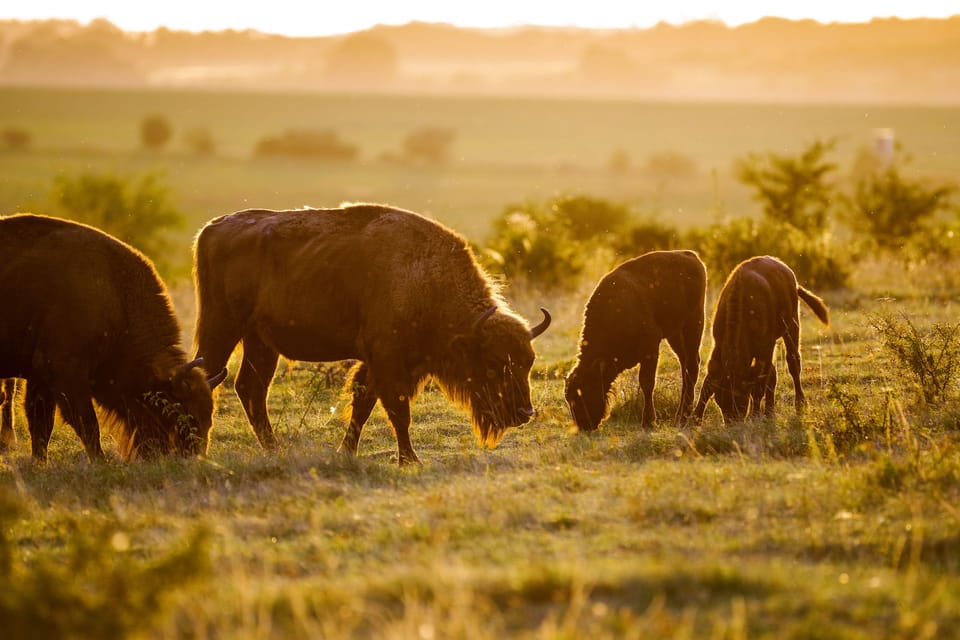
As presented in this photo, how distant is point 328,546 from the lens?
21.2ft

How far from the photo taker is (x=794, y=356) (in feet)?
34.4

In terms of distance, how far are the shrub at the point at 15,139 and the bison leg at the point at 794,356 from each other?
89.1m

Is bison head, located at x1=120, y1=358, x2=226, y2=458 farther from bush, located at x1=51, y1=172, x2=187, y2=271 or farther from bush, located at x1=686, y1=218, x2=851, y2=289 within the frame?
bush, located at x1=51, y1=172, x2=187, y2=271

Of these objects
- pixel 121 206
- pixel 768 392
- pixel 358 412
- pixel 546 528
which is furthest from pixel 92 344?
pixel 121 206

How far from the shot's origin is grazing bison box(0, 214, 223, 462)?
9391mm

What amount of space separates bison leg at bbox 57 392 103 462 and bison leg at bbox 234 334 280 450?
144 centimetres

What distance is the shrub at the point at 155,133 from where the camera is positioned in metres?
101

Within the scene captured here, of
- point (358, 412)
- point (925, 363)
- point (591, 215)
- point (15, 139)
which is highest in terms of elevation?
point (925, 363)

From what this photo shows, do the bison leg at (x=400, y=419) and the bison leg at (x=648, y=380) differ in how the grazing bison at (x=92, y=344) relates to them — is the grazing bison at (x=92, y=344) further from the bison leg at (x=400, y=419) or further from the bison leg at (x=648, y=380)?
the bison leg at (x=648, y=380)

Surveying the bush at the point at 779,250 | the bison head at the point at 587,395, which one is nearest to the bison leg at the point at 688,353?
the bison head at the point at 587,395

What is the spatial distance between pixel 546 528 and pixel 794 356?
179 inches

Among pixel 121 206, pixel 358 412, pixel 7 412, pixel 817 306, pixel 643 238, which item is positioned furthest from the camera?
pixel 121 206

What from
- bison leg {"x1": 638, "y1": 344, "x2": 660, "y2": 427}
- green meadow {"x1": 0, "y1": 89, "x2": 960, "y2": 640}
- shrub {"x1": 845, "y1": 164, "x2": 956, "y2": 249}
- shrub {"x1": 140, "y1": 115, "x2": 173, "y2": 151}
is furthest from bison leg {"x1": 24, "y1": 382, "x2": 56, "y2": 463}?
shrub {"x1": 140, "y1": 115, "x2": 173, "y2": 151}

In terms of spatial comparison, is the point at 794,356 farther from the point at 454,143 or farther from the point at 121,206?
the point at 454,143
